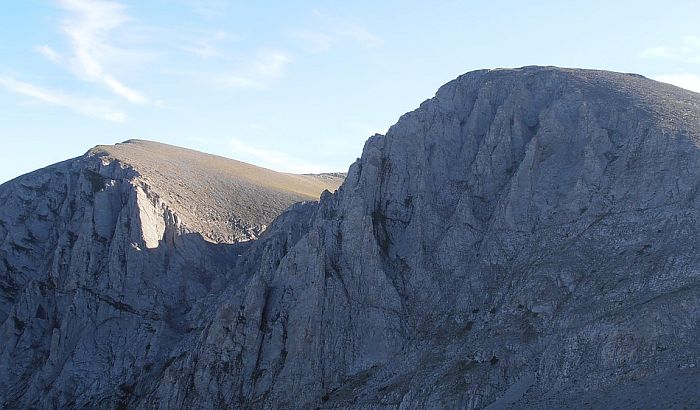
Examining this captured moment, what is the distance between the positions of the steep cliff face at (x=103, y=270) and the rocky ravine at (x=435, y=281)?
0.91 feet

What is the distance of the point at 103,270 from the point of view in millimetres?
89125

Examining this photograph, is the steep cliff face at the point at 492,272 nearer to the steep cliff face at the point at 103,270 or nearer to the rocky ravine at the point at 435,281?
the rocky ravine at the point at 435,281

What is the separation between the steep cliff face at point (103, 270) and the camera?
267 ft

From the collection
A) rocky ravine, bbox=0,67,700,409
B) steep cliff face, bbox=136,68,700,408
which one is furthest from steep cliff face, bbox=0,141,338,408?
steep cliff face, bbox=136,68,700,408

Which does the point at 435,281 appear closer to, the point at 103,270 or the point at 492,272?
the point at 492,272

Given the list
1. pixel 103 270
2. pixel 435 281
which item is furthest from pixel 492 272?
pixel 103 270

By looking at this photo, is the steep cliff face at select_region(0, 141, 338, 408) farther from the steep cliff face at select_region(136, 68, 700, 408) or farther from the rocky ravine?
the steep cliff face at select_region(136, 68, 700, 408)

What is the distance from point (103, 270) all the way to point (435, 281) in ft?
135

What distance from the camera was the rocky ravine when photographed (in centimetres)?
5950

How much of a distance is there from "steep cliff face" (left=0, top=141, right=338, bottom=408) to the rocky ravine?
0.28m

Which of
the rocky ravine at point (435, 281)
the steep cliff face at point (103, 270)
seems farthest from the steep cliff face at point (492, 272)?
the steep cliff face at point (103, 270)

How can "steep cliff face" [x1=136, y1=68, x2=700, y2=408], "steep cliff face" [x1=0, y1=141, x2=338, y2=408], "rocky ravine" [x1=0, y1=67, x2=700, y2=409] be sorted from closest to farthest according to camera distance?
"steep cliff face" [x1=136, y1=68, x2=700, y2=408] < "rocky ravine" [x1=0, y1=67, x2=700, y2=409] < "steep cliff face" [x1=0, y1=141, x2=338, y2=408]

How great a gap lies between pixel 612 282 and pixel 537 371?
1055 centimetres

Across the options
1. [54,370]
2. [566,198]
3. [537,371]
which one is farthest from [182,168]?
[537,371]
